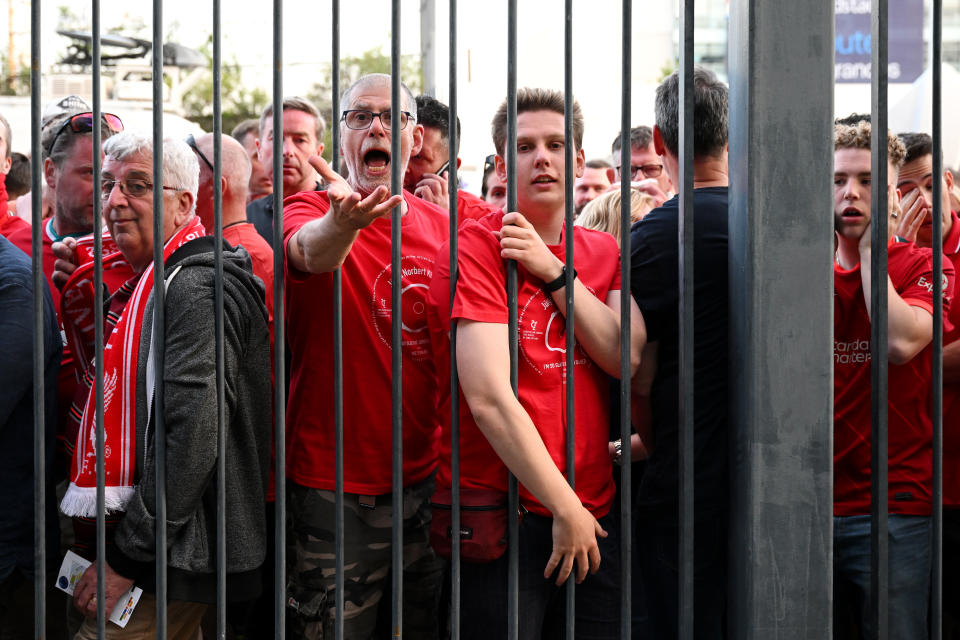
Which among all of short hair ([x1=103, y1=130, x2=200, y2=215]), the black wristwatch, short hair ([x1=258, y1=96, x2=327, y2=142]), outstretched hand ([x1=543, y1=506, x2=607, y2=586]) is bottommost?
outstretched hand ([x1=543, y1=506, x2=607, y2=586])

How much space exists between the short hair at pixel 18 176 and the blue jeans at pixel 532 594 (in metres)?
3.85

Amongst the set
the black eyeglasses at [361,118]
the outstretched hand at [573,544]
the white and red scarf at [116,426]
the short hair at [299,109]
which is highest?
the short hair at [299,109]

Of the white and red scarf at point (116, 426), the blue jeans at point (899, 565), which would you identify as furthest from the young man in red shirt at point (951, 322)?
the white and red scarf at point (116, 426)

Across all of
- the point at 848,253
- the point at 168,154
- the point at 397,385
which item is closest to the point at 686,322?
the point at 397,385

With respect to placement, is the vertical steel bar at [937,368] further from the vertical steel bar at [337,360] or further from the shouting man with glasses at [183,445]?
the shouting man with glasses at [183,445]

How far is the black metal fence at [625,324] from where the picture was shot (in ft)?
6.96

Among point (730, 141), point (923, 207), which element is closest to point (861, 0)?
point (923, 207)

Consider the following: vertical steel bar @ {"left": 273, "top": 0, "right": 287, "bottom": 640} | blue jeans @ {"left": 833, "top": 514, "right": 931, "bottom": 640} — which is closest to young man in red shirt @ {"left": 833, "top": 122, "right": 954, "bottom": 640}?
A: blue jeans @ {"left": 833, "top": 514, "right": 931, "bottom": 640}

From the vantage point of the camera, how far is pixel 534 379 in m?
2.39

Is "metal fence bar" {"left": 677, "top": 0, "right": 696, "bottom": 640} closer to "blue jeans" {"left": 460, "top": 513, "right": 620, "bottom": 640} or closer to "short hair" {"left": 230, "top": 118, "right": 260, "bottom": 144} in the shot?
"blue jeans" {"left": 460, "top": 513, "right": 620, "bottom": 640}

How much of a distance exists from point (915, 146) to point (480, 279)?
6.51 feet

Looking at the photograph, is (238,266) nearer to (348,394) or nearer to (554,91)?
(348,394)

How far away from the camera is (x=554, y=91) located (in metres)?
2.66

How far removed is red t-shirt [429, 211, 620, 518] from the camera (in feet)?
7.63
